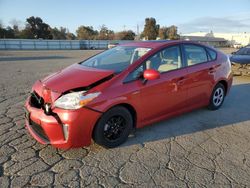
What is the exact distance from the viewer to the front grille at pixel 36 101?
3.53m

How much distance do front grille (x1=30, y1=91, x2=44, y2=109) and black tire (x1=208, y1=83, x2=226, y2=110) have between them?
354 cm

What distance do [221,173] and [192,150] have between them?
645 mm

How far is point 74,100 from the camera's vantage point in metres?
3.22

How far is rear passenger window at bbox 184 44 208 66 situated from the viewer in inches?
184

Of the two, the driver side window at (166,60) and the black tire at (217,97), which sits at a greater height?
the driver side window at (166,60)

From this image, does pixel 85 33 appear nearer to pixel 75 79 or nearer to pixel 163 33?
pixel 163 33

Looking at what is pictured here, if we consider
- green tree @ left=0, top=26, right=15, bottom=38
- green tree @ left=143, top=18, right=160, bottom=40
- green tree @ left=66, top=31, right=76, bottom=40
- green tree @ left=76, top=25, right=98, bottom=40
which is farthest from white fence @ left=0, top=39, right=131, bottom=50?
green tree @ left=66, top=31, right=76, bottom=40

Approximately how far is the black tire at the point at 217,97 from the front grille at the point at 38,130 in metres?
3.56

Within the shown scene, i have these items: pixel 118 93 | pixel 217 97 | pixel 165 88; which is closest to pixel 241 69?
pixel 217 97

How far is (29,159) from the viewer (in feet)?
10.9

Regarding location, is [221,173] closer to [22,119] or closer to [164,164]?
[164,164]

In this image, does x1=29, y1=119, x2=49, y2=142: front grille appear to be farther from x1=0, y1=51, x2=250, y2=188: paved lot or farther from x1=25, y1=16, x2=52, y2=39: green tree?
x1=25, y1=16, x2=52, y2=39: green tree

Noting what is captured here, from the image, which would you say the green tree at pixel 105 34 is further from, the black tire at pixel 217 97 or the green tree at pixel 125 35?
the black tire at pixel 217 97

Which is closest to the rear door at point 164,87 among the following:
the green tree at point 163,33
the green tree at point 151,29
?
the green tree at point 151,29
